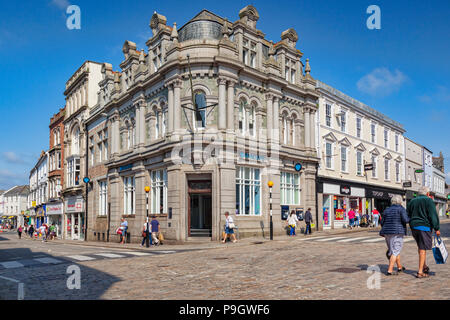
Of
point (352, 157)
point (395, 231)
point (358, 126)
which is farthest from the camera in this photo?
point (358, 126)

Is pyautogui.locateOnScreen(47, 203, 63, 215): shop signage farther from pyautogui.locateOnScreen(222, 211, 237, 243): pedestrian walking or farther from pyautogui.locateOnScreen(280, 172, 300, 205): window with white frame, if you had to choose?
pyautogui.locateOnScreen(222, 211, 237, 243): pedestrian walking

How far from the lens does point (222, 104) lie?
2258 centimetres

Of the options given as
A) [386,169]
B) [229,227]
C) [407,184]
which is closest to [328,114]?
[386,169]

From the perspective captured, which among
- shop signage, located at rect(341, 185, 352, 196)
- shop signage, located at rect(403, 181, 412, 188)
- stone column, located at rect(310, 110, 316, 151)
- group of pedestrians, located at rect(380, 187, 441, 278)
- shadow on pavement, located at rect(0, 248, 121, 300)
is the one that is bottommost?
shadow on pavement, located at rect(0, 248, 121, 300)

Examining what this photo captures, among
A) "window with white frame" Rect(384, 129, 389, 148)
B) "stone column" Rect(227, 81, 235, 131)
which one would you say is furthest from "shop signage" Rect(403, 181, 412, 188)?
"stone column" Rect(227, 81, 235, 131)

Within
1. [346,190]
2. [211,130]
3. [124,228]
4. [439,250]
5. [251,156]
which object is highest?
[211,130]

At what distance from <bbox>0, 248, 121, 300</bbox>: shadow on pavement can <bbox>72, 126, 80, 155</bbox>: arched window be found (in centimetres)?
3138

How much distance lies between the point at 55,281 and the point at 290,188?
19944 millimetres

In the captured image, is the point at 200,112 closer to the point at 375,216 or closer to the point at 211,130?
the point at 211,130

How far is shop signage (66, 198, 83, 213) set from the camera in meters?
39.3
